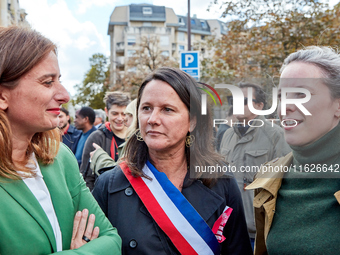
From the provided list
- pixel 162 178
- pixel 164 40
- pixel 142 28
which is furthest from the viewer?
pixel 142 28

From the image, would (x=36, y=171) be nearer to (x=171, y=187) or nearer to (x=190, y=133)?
(x=171, y=187)

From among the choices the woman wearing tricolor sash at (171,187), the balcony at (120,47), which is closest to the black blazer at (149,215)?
the woman wearing tricolor sash at (171,187)

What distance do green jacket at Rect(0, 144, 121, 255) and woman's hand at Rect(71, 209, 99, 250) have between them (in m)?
0.03

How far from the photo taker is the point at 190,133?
253cm

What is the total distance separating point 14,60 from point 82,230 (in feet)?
3.24

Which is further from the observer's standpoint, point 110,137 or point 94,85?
point 94,85

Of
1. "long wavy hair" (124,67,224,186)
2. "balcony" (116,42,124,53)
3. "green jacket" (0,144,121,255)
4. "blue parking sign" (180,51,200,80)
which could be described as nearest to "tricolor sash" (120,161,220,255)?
"long wavy hair" (124,67,224,186)

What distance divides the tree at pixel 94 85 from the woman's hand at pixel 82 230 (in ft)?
138

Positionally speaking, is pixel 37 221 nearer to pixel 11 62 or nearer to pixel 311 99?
pixel 11 62

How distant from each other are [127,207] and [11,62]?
1.11 metres

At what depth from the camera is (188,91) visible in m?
2.36

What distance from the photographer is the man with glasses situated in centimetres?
294

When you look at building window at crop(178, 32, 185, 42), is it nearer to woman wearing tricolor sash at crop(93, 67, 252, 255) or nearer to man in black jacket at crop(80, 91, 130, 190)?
man in black jacket at crop(80, 91, 130, 190)

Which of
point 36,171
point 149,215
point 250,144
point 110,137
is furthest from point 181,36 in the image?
point 36,171
